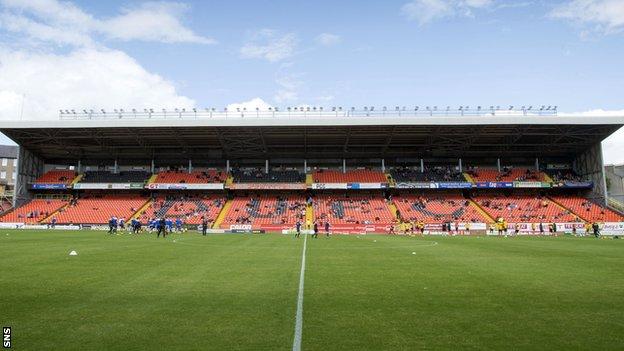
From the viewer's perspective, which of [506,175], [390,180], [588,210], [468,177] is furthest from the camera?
[506,175]

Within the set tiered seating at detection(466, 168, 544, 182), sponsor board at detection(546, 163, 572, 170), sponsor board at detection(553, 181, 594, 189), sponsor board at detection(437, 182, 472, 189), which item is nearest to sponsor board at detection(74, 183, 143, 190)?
sponsor board at detection(437, 182, 472, 189)

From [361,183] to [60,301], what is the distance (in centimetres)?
5183

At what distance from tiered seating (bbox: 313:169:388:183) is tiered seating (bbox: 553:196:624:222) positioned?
2329 centimetres

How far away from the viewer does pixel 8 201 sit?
220ft

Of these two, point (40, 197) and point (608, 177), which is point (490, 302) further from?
point (608, 177)

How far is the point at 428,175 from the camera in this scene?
6097cm

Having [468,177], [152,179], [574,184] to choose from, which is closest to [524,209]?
[468,177]

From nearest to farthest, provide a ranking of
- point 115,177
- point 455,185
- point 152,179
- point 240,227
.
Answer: point 240,227 → point 455,185 → point 152,179 → point 115,177

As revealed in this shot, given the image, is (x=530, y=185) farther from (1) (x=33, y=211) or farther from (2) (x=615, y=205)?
(1) (x=33, y=211)

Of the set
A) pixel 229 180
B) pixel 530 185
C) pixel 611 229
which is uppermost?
pixel 229 180

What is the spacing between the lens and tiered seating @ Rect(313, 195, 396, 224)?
2128 inches

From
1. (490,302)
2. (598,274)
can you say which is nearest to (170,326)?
(490,302)

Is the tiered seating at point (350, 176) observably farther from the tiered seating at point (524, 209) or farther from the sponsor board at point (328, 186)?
the tiered seating at point (524, 209)

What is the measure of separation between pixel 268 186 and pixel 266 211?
4.16 meters
